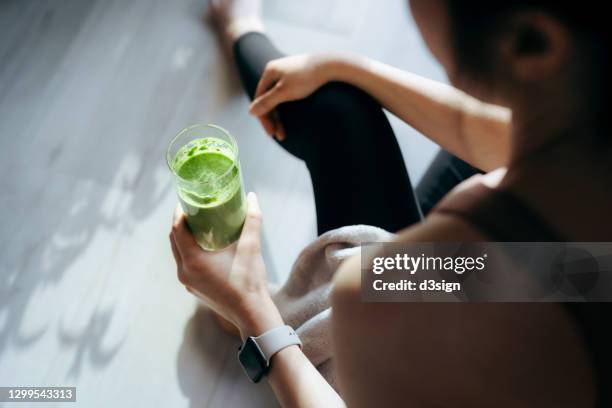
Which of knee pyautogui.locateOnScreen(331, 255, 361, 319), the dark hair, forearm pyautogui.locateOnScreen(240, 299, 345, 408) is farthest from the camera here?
forearm pyautogui.locateOnScreen(240, 299, 345, 408)

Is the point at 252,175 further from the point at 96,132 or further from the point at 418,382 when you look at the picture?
the point at 418,382

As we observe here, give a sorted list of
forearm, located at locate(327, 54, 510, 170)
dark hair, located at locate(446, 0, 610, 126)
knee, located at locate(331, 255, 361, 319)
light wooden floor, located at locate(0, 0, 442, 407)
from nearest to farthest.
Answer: dark hair, located at locate(446, 0, 610, 126) → knee, located at locate(331, 255, 361, 319) → forearm, located at locate(327, 54, 510, 170) → light wooden floor, located at locate(0, 0, 442, 407)

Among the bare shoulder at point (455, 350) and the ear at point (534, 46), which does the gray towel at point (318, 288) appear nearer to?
the bare shoulder at point (455, 350)

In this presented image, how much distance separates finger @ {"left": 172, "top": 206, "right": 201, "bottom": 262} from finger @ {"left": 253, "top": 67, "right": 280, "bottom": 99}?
0.30 metres

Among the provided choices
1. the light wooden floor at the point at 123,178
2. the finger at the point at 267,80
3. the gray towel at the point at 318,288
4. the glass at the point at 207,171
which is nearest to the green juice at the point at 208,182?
the glass at the point at 207,171

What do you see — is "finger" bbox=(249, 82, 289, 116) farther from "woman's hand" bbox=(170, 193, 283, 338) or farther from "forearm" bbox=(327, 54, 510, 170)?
A: "woman's hand" bbox=(170, 193, 283, 338)

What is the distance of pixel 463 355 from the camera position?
0.51 m

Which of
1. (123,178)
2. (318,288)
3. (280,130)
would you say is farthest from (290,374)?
(123,178)

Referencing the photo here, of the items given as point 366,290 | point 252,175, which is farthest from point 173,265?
point 366,290

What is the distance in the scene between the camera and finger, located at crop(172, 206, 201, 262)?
88 cm

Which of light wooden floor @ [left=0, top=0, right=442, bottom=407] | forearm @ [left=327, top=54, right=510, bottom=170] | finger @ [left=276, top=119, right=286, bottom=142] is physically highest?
forearm @ [left=327, top=54, right=510, bottom=170]

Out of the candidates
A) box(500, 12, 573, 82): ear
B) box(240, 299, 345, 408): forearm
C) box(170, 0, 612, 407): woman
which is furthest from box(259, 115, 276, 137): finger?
box(500, 12, 573, 82): ear

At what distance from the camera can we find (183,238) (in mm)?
892

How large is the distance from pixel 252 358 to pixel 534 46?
59 cm
